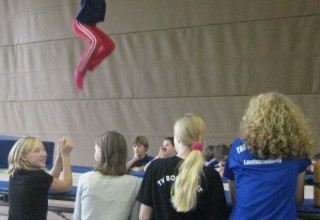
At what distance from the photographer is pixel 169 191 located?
1.73 meters

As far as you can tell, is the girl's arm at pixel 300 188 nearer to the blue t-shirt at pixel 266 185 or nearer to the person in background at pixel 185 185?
the blue t-shirt at pixel 266 185

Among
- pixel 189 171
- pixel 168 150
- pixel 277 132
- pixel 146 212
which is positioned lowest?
pixel 146 212

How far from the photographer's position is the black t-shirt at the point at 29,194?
205 centimetres

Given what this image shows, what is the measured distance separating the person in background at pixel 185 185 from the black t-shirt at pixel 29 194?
61 centimetres

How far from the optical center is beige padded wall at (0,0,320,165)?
4.66 metres

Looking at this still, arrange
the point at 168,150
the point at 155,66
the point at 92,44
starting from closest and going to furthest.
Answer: the point at 168,150
the point at 92,44
the point at 155,66

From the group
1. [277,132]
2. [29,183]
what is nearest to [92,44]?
[29,183]

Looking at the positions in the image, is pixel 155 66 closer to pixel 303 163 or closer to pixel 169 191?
pixel 169 191

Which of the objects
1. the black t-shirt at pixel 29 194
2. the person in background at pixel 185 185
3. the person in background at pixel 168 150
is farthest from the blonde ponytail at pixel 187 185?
the person in background at pixel 168 150

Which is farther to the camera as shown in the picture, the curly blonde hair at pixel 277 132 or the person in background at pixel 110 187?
the person in background at pixel 110 187

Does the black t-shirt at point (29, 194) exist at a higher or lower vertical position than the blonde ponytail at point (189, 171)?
lower

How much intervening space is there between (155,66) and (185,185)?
12.8 feet

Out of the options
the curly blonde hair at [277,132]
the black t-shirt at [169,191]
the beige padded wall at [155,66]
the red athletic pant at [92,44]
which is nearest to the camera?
the curly blonde hair at [277,132]

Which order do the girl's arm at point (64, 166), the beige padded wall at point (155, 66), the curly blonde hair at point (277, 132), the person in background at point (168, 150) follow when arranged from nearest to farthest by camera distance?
the curly blonde hair at point (277, 132) < the girl's arm at point (64, 166) < the person in background at point (168, 150) < the beige padded wall at point (155, 66)
